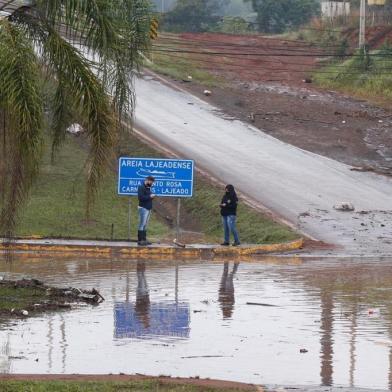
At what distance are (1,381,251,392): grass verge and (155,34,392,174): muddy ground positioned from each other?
2779 centimetres

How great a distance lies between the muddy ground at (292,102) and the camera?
140 feet

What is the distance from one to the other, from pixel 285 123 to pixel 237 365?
32.9m

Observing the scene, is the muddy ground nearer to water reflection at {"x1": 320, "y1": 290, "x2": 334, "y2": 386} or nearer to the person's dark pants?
the person's dark pants

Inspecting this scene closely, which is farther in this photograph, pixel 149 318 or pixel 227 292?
pixel 227 292

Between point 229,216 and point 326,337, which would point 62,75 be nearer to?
point 326,337

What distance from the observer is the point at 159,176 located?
29.4 meters

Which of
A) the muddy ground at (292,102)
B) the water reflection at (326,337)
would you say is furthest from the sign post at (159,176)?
the muddy ground at (292,102)

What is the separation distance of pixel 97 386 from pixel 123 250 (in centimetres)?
1540

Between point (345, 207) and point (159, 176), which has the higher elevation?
point (159, 176)

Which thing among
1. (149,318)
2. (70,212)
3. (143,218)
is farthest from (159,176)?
(149,318)

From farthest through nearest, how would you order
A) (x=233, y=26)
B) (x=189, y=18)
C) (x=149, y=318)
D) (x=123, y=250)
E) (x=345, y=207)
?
(x=189, y=18)
(x=233, y=26)
(x=345, y=207)
(x=123, y=250)
(x=149, y=318)

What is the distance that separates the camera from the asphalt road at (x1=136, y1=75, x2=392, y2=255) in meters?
30.9

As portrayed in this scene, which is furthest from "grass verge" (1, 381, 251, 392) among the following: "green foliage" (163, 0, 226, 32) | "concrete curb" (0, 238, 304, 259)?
"green foliage" (163, 0, 226, 32)

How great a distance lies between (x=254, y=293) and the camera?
20.3 metres
